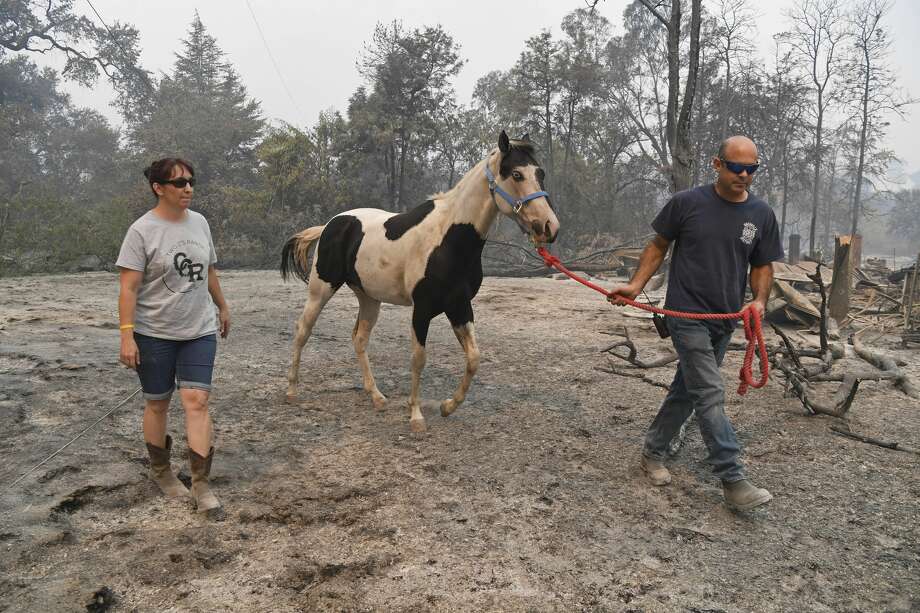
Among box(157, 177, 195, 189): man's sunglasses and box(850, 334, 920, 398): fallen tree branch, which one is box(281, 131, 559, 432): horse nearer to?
box(157, 177, 195, 189): man's sunglasses

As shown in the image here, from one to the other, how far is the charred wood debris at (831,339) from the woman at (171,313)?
9.60 feet

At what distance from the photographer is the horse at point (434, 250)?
12.0ft

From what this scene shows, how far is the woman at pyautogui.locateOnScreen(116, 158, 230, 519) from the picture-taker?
272 cm

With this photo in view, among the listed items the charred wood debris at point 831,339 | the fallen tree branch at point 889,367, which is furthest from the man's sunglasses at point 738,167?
the fallen tree branch at point 889,367

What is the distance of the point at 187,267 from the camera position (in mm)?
2850

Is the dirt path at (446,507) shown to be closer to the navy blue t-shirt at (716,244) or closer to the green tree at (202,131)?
the navy blue t-shirt at (716,244)

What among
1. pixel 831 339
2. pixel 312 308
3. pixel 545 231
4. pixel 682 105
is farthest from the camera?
pixel 682 105

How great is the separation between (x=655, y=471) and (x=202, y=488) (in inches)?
100

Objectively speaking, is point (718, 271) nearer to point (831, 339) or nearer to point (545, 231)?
point (545, 231)

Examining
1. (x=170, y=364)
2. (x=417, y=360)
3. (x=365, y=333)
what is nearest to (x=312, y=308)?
(x=365, y=333)

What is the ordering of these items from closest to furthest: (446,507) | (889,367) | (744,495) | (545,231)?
(744,495) < (446,507) < (545,231) < (889,367)

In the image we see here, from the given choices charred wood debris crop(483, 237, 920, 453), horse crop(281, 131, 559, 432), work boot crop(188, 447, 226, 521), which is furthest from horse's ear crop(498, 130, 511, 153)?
work boot crop(188, 447, 226, 521)

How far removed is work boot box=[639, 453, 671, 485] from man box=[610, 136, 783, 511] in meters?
0.38

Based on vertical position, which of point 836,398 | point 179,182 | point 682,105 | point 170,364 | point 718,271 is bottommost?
point 836,398
